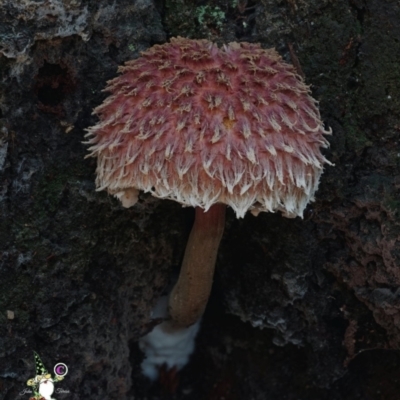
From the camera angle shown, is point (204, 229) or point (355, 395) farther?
point (355, 395)

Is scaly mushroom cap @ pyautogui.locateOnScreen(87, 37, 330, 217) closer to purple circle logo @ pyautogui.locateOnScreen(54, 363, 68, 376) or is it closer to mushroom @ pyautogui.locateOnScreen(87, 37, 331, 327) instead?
mushroom @ pyautogui.locateOnScreen(87, 37, 331, 327)

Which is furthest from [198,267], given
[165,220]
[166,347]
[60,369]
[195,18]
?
[195,18]

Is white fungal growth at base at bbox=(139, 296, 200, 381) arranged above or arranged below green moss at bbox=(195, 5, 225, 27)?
below

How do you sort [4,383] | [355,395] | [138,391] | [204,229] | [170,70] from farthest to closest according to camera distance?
[138,391], [355,395], [204,229], [4,383], [170,70]

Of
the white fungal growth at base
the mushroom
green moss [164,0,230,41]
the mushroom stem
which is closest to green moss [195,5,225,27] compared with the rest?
green moss [164,0,230,41]

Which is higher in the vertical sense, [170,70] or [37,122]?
[170,70]

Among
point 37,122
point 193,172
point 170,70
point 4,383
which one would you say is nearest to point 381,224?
point 193,172

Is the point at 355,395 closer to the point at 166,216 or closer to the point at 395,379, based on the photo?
the point at 395,379
